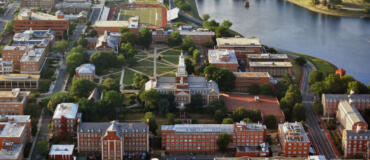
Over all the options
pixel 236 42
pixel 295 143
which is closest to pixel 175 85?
pixel 295 143

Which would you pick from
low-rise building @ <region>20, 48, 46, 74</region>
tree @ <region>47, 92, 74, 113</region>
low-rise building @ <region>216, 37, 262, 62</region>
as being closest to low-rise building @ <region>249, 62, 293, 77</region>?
low-rise building @ <region>216, 37, 262, 62</region>

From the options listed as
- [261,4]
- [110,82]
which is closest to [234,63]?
[110,82]

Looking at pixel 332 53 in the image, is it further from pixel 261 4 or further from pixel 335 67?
pixel 261 4

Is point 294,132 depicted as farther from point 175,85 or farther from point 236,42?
point 236,42

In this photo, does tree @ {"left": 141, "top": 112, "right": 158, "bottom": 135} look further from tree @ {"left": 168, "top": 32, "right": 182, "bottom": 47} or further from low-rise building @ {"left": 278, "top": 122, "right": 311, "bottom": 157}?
tree @ {"left": 168, "top": 32, "right": 182, "bottom": 47}

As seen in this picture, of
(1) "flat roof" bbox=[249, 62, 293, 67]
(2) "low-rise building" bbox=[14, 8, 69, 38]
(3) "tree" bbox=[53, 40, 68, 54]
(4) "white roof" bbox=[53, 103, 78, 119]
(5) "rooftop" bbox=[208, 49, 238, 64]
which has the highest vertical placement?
(2) "low-rise building" bbox=[14, 8, 69, 38]

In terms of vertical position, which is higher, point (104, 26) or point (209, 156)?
point (104, 26)
